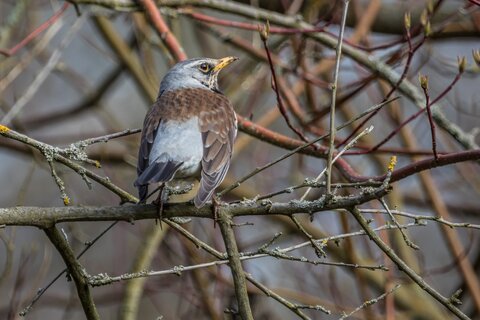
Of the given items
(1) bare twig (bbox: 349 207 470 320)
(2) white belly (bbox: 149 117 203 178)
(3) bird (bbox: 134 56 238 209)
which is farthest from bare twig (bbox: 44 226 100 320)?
(1) bare twig (bbox: 349 207 470 320)

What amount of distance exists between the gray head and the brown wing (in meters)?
0.39

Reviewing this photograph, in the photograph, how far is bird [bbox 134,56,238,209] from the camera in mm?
4098

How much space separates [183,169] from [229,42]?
2071 mm

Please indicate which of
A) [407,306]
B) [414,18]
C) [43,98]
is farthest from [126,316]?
[43,98]

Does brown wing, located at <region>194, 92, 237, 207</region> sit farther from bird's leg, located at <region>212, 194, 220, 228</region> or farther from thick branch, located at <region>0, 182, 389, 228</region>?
thick branch, located at <region>0, 182, 389, 228</region>

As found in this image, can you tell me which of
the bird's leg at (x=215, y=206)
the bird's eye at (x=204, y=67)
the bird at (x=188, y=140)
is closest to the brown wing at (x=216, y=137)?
the bird at (x=188, y=140)

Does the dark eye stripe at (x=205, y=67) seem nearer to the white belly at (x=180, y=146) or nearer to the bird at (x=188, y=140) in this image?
the bird at (x=188, y=140)

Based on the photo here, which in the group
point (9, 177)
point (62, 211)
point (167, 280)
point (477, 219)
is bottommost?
point (62, 211)

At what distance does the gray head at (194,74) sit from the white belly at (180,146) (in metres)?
0.84

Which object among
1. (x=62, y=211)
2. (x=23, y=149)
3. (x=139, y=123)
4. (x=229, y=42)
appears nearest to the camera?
(x=62, y=211)

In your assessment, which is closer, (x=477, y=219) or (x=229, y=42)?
(x=229, y=42)

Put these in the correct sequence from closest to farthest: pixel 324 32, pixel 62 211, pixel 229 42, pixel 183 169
→ 1. pixel 62 211
2. pixel 183 169
3. pixel 324 32
4. pixel 229 42

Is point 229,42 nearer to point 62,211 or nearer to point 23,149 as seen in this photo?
point 23,149

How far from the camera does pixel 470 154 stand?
356 centimetres
